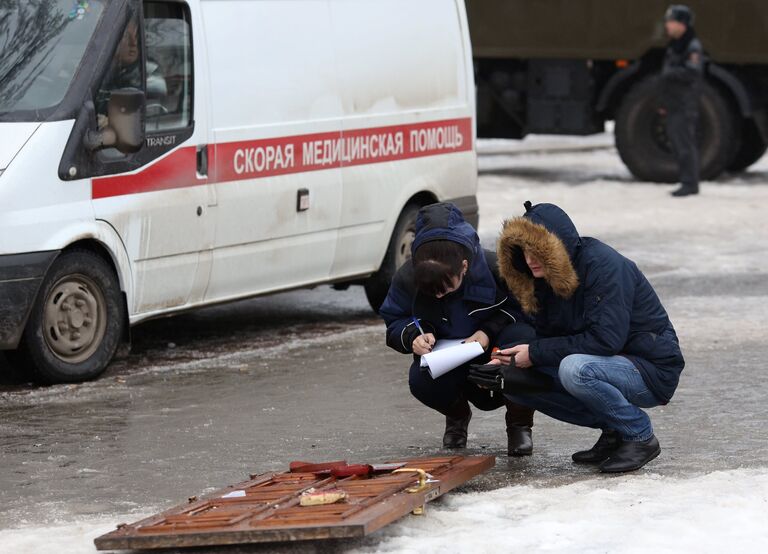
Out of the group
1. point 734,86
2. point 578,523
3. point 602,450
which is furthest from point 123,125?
point 734,86

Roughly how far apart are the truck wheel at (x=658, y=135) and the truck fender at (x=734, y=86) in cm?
17

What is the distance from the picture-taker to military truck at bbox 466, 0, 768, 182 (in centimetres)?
1794

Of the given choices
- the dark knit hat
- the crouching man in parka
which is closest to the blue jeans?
the crouching man in parka

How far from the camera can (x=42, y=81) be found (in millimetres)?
8305

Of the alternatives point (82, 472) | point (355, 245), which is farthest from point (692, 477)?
point (355, 245)

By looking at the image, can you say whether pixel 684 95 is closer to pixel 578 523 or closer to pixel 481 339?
pixel 481 339

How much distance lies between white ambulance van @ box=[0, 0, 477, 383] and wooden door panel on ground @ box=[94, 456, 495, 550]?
2594 mm

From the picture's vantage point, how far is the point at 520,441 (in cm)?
679

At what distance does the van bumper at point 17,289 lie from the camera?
796 centimetres

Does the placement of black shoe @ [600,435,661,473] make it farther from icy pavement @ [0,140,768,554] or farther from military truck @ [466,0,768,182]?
military truck @ [466,0,768,182]

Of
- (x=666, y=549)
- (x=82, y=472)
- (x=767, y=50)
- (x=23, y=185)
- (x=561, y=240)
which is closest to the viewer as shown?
(x=666, y=549)

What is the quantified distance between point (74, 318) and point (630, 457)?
3.30 m

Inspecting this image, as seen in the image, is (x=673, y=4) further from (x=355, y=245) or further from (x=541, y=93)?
(x=355, y=245)

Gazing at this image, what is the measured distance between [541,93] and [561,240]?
12887 millimetres
